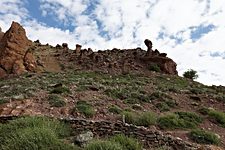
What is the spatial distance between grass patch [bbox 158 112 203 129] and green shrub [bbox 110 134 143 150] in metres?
7.13

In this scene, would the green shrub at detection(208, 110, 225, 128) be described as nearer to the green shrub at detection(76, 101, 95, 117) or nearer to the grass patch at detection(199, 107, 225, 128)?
the grass patch at detection(199, 107, 225, 128)

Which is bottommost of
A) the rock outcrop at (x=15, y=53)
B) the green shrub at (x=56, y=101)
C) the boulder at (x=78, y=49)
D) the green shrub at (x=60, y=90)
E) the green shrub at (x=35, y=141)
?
the green shrub at (x=35, y=141)

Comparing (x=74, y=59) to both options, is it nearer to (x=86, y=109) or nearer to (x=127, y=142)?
(x=86, y=109)

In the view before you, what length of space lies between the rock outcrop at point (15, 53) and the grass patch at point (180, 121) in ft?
52.1

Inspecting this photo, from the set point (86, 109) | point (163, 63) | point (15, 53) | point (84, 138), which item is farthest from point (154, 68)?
point (84, 138)

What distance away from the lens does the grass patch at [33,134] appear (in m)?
8.55

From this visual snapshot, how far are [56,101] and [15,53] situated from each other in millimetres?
15328

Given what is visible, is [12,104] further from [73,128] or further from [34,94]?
[73,128]

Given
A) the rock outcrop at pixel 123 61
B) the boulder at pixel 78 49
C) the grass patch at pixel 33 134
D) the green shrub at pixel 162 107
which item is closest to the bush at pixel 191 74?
the rock outcrop at pixel 123 61

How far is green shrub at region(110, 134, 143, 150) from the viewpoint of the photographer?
889 cm

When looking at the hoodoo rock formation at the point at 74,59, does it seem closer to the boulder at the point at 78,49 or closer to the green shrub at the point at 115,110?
the boulder at the point at 78,49

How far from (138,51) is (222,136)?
82.0 feet

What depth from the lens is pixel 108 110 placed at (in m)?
17.7

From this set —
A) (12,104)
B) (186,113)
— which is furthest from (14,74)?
(186,113)
